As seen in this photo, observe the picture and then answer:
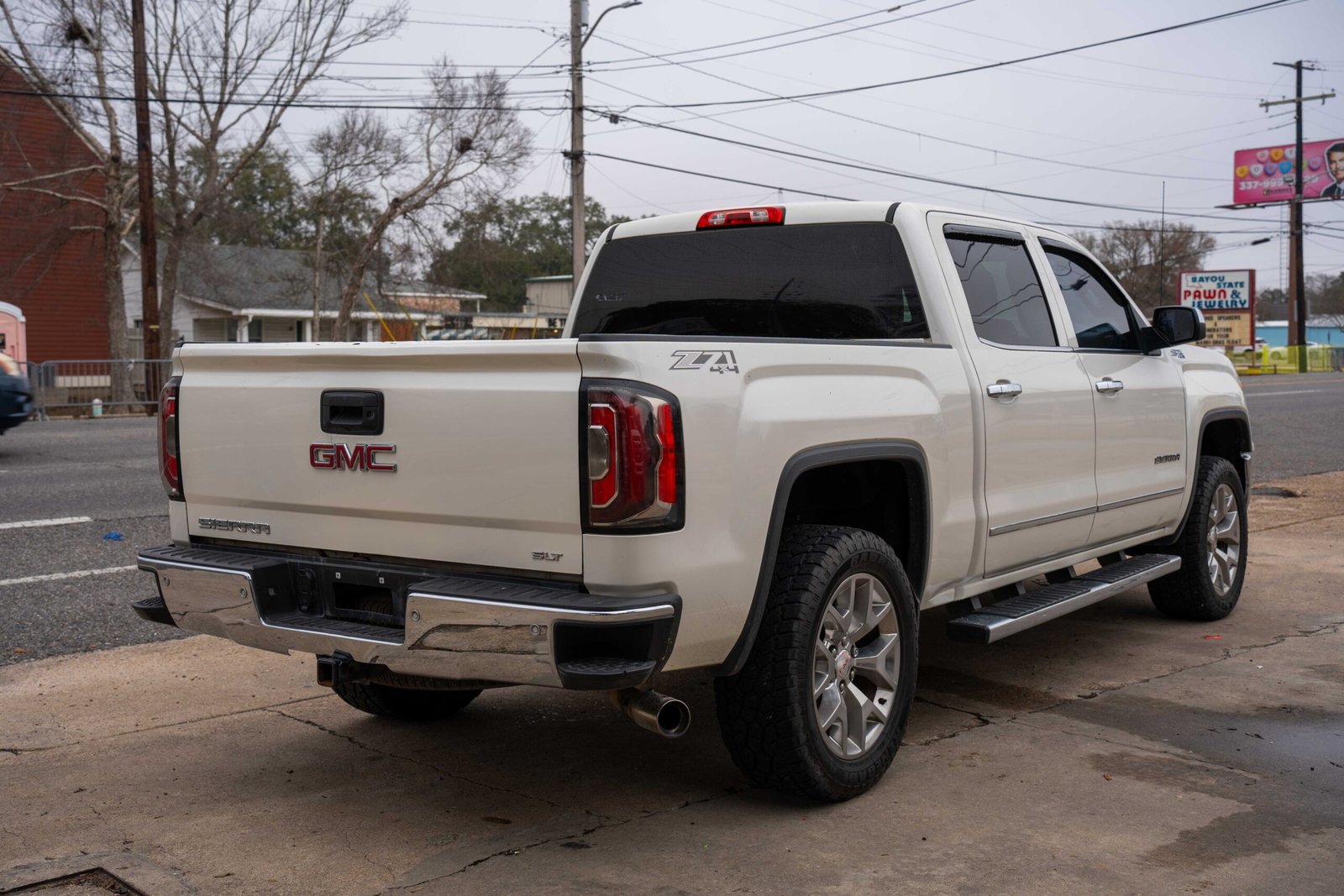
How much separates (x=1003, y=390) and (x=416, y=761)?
255cm

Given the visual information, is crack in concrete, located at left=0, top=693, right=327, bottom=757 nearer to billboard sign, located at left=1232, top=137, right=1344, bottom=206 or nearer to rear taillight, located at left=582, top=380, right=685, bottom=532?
rear taillight, located at left=582, top=380, right=685, bottom=532

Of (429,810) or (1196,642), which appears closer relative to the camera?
(429,810)

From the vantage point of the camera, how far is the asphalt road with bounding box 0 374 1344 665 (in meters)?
6.65

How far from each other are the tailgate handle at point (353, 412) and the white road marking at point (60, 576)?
4.58m

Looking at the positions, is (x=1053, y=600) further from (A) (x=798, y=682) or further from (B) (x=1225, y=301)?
(B) (x=1225, y=301)

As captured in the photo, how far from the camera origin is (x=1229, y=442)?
7.30 metres

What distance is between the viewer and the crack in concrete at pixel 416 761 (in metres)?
4.27

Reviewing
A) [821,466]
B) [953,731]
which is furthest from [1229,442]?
[821,466]

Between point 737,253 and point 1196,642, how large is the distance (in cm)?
311

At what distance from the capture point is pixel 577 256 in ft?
89.2

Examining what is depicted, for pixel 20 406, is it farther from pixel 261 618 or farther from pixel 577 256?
pixel 577 256

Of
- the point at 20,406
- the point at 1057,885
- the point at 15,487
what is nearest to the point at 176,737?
the point at 1057,885

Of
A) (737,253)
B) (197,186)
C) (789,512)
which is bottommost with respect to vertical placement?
(789,512)

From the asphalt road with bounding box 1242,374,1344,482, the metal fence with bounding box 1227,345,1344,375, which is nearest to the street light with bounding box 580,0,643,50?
the asphalt road with bounding box 1242,374,1344,482
